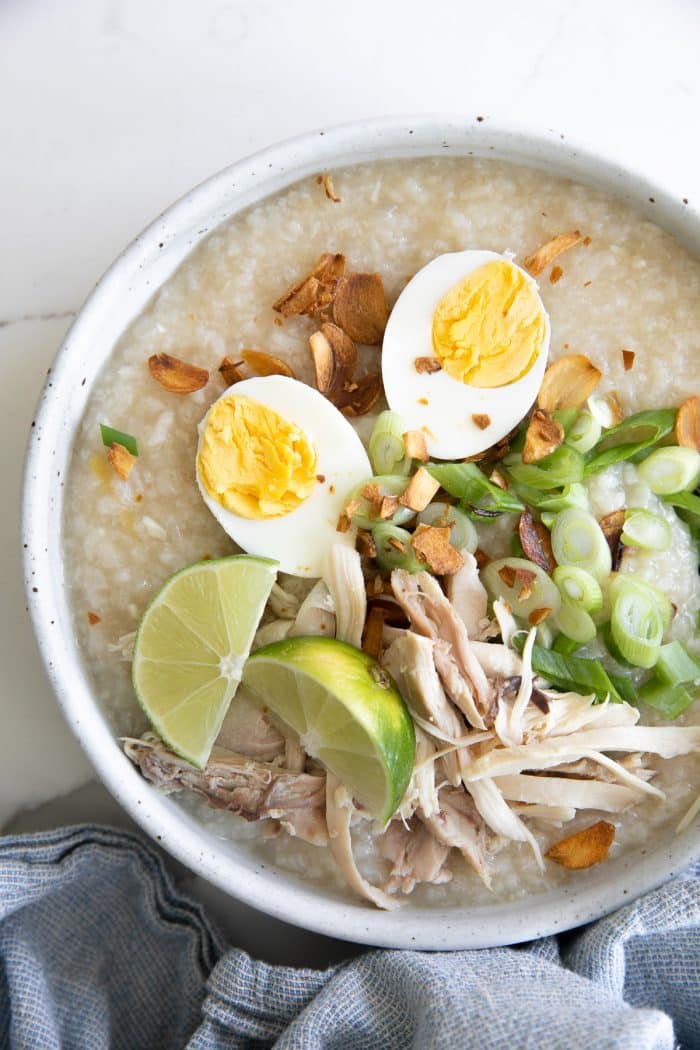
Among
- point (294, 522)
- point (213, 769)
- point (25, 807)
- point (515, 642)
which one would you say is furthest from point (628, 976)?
point (25, 807)

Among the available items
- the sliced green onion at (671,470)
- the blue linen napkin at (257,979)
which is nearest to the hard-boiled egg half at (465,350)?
the sliced green onion at (671,470)

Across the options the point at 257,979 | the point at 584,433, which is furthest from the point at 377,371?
the point at 257,979

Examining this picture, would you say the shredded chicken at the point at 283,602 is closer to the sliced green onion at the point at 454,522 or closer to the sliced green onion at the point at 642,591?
the sliced green onion at the point at 454,522

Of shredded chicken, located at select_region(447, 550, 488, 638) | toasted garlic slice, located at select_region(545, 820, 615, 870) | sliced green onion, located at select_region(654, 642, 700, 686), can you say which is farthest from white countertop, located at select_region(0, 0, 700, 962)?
sliced green onion, located at select_region(654, 642, 700, 686)

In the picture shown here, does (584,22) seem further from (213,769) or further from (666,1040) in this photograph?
(666,1040)

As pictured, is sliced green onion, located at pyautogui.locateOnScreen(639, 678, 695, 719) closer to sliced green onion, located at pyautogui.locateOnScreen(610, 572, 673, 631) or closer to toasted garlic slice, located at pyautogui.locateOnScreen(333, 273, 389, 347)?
sliced green onion, located at pyautogui.locateOnScreen(610, 572, 673, 631)

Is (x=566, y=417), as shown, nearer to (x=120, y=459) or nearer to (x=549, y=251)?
(x=549, y=251)
